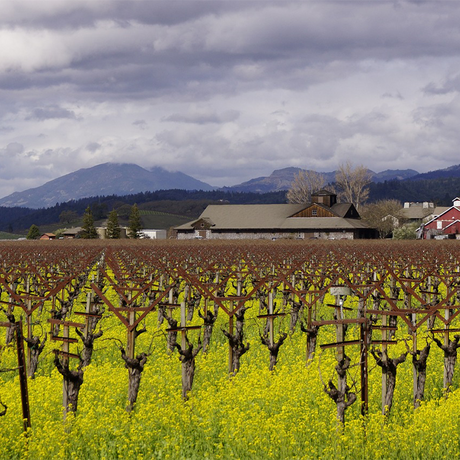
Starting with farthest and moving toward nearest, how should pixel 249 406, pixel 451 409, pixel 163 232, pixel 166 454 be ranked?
pixel 163 232, pixel 249 406, pixel 451 409, pixel 166 454

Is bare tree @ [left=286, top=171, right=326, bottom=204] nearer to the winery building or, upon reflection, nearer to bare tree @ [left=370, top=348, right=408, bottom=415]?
the winery building

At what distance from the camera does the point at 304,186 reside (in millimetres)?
156500

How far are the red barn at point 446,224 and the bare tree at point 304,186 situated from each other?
40088mm

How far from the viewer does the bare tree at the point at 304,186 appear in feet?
511

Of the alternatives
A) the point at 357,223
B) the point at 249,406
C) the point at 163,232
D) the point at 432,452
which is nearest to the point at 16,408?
the point at 249,406

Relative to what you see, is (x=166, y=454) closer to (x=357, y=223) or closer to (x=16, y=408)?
(x=16, y=408)

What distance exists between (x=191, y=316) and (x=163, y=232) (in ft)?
468

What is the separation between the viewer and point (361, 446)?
11.8 m

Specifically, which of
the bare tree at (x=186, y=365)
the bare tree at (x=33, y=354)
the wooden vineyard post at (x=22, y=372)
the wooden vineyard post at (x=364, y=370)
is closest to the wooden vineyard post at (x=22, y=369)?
the wooden vineyard post at (x=22, y=372)

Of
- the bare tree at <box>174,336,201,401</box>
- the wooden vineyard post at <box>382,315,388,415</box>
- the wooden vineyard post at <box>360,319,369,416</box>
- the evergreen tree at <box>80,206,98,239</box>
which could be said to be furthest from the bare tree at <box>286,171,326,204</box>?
the wooden vineyard post at <box>360,319,369,416</box>

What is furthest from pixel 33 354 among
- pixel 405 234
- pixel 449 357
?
pixel 405 234

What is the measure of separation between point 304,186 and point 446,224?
44836 millimetres

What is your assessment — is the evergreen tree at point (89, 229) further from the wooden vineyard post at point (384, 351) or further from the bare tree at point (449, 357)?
the wooden vineyard post at point (384, 351)

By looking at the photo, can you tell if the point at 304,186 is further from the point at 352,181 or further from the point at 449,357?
the point at 449,357
